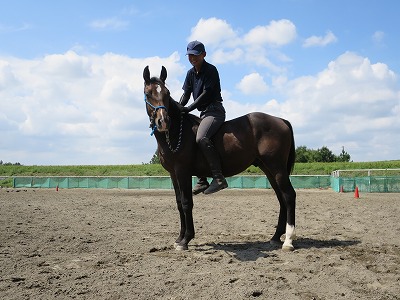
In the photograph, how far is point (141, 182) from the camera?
123 feet

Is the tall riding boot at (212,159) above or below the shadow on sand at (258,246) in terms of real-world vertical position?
above

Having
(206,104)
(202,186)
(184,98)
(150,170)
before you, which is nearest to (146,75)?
(184,98)

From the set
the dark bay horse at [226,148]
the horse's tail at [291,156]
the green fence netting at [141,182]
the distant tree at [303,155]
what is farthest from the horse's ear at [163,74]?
the distant tree at [303,155]

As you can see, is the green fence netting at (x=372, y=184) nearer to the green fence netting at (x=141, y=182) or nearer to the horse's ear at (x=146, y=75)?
the green fence netting at (x=141, y=182)

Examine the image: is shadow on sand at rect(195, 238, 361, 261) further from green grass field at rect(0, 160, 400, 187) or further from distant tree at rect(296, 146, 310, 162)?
distant tree at rect(296, 146, 310, 162)

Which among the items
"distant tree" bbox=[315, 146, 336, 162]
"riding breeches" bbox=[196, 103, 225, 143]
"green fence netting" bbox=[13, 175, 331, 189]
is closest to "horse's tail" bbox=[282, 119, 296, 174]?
"riding breeches" bbox=[196, 103, 225, 143]

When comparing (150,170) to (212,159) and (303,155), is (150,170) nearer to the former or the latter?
(303,155)

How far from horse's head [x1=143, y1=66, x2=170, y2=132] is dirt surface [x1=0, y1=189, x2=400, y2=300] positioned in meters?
2.09

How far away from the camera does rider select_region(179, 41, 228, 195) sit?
6496 millimetres

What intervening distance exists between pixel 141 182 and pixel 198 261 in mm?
32385

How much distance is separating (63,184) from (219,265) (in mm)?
38201

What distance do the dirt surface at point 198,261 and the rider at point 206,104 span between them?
1411 mm

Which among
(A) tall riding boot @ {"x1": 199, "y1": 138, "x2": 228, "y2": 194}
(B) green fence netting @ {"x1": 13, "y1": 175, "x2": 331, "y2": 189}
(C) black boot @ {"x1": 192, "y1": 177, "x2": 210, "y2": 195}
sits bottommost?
(B) green fence netting @ {"x1": 13, "y1": 175, "x2": 331, "y2": 189}

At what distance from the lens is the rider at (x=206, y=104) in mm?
6496
